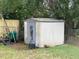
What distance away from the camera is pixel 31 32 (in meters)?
14.4

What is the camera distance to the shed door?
1388cm

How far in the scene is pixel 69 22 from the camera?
51.0 feet

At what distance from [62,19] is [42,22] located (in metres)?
2.21

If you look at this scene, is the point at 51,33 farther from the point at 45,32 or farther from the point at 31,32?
the point at 31,32

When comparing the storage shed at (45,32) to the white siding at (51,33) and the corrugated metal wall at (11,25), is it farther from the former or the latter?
the corrugated metal wall at (11,25)

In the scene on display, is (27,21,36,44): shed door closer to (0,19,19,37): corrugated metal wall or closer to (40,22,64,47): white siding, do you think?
(40,22,64,47): white siding

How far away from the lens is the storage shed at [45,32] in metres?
13.5

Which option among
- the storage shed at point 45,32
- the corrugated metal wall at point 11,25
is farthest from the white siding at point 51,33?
the corrugated metal wall at point 11,25

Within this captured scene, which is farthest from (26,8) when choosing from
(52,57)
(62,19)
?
(52,57)

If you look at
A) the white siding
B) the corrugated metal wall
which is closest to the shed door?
the white siding

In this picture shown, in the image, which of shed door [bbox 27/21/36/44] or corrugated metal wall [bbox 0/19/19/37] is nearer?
shed door [bbox 27/21/36/44]

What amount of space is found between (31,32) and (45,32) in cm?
123

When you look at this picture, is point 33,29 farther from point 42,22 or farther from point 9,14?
point 9,14

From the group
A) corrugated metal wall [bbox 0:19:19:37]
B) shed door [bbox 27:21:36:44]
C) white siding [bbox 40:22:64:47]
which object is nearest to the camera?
white siding [bbox 40:22:64:47]
